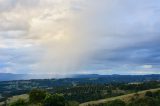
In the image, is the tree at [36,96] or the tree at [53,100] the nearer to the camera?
the tree at [53,100]

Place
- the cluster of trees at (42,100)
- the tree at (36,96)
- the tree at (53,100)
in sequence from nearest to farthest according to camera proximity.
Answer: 1. the tree at (53,100)
2. the cluster of trees at (42,100)
3. the tree at (36,96)

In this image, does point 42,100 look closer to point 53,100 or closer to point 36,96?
point 36,96

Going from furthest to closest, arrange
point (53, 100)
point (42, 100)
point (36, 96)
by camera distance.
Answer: point (36, 96) → point (42, 100) → point (53, 100)

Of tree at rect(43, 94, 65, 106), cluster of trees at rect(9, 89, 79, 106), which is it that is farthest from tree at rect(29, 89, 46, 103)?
tree at rect(43, 94, 65, 106)

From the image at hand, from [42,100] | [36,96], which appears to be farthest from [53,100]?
[36,96]

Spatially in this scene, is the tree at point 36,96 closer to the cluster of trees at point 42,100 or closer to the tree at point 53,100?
the cluster of trees at point 42,100

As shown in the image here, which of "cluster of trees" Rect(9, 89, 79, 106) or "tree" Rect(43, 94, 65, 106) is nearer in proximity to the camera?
"tree" Rect(43, 94, 65, 106)

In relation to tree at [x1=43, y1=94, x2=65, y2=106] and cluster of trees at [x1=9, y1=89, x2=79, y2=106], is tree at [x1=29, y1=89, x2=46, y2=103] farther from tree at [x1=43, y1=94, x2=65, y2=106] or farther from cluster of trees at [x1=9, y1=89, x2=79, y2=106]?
tree at [x1=43, y1=94, x2=65, y2=106]

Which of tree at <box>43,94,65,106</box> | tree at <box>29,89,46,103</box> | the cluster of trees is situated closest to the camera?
tree at <box>43,94,65,106</box>

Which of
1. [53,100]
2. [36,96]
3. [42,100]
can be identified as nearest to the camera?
[53,100]

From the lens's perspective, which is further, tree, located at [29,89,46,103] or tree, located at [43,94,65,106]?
tree, located at [29,89,46,103]

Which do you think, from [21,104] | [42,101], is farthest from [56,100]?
[21,104]

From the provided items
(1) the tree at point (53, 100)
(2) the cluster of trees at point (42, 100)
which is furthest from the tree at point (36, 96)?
(1) the tree at point (53, 100)

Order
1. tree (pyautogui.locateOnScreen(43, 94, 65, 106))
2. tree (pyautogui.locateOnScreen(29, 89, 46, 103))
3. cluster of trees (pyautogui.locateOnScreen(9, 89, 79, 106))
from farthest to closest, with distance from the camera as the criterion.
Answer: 1. tree (pyautogui.locateOnScreen(29, 89, 46, 103))
2. cluster of trees (pyautogui.locateOnScreen(9, 89, 79, 106))
3. tree (pyautogui.locateOnScreen(43, 94, 65, 106))
